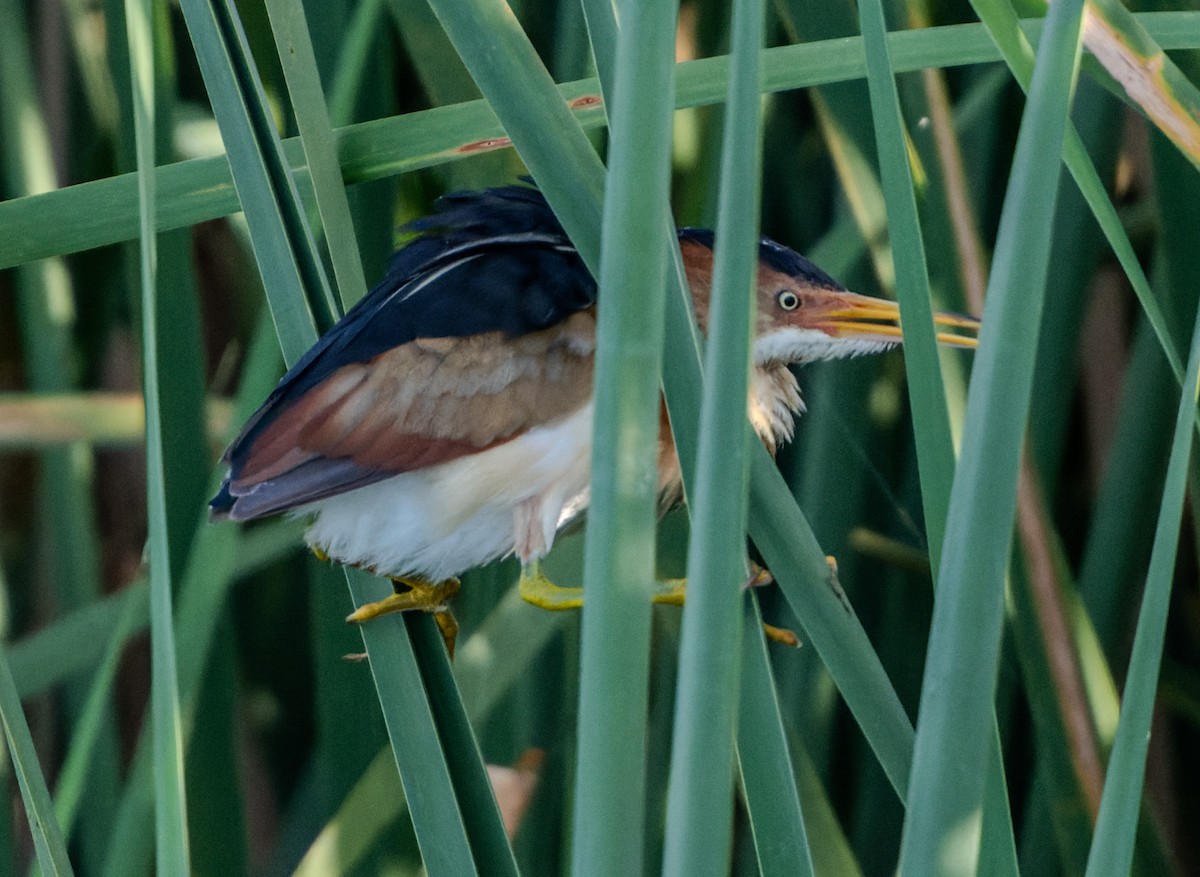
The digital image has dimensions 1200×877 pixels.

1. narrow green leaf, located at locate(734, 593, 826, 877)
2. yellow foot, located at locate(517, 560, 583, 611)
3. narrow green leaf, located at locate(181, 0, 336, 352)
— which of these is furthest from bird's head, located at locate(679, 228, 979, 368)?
narrow green leaf, located at locate(734, 593, 826, 877)

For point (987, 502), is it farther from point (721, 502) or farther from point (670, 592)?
point (670, 592)

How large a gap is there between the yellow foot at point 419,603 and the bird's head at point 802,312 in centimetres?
26

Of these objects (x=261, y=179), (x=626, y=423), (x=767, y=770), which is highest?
(x=261, y=179)

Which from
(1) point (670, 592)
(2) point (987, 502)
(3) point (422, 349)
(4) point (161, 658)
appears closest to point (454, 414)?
(3) point (422, 349)

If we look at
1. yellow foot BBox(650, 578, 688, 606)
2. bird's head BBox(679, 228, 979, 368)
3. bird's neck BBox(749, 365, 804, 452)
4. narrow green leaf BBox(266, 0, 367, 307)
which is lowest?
yellow foot BBox(650, 578, 688, 606)

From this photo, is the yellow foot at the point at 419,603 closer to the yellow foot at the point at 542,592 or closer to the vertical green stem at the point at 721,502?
the yellow foot at the point at 542,592

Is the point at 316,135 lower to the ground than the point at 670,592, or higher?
higher

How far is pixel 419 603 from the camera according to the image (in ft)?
2.25

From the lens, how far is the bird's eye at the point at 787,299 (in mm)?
885

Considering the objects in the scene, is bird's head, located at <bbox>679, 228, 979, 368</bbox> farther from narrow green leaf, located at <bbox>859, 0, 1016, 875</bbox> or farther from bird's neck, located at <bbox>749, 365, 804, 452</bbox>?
narrow green leaf, located at <bbox>859, 0, 1016, 875</bbox>

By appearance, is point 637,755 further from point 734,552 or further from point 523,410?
point 523,410

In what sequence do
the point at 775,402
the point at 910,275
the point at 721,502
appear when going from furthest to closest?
the point at 775,402 → the point at 910,275 → the point at 721,502

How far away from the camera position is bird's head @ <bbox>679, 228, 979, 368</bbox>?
33.7 inches

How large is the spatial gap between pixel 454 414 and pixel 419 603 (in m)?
0.14
